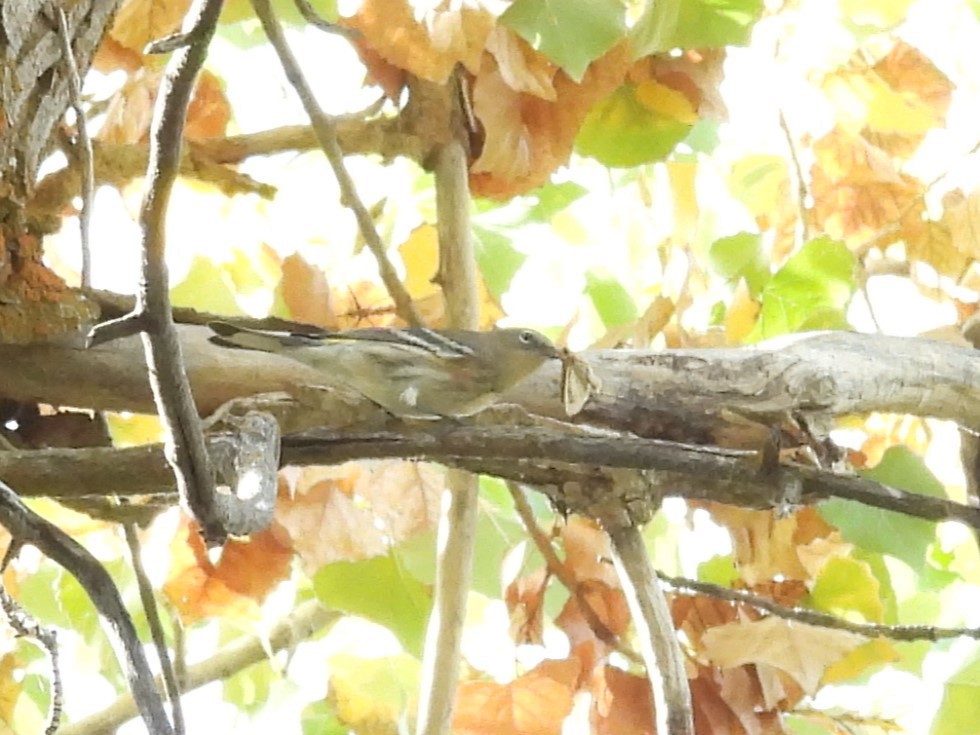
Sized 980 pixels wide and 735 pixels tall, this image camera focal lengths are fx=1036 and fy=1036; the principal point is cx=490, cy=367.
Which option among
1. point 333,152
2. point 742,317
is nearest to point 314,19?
point 333,152

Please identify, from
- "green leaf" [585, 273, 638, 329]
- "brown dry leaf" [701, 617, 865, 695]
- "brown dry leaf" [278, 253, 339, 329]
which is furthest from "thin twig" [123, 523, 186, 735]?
"green leaf" [585, 273, 638, 329]

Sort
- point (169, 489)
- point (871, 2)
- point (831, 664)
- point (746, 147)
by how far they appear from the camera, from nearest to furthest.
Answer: point (169, 489) < point (831, 664) < point (871, 2) < point (746, 147)

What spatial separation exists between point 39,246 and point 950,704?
1.72 feet

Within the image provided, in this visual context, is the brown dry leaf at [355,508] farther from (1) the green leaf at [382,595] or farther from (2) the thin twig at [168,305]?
(2) the thin twig at [168,305]

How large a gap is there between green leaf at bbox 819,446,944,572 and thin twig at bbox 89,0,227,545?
35 cm

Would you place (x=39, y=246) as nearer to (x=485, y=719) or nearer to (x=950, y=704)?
(x=485, y=719)

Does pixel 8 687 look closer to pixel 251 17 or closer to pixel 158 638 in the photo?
pixel 158 638

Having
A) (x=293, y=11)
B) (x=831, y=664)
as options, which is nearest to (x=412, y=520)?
(x=831, y=664)

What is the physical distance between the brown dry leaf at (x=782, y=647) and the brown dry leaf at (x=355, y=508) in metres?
0.16

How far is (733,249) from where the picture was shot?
25.1 inches

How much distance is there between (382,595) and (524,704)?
0.09 m

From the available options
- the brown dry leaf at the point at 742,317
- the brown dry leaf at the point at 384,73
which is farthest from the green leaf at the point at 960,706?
the brown dry leaf at the point at 384,73

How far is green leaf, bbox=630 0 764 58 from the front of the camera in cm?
56

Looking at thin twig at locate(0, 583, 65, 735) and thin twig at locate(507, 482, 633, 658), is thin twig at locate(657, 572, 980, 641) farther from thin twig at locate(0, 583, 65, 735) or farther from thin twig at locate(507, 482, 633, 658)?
thin twig at locate(0, 583, 65, 735)
